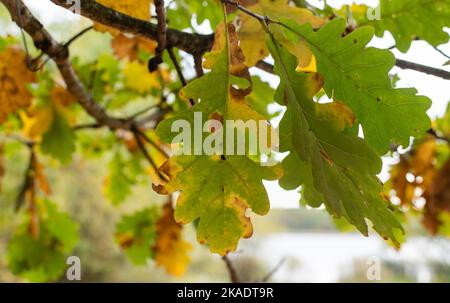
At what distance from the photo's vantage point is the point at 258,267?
4066mm

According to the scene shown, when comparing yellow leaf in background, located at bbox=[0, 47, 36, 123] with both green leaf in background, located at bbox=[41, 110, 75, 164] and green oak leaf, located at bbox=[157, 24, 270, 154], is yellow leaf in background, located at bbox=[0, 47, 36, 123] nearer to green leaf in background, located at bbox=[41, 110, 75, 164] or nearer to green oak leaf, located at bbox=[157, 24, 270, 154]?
green leaf in background, located at bbox=[41, 110, 75, 164]

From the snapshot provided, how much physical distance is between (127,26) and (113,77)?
23.6 inches

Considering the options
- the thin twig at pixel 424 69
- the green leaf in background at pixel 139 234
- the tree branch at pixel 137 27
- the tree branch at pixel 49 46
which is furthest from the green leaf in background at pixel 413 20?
the green leaf in background at pixel 139 234

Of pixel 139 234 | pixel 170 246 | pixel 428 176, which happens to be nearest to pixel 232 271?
pixel 170 246

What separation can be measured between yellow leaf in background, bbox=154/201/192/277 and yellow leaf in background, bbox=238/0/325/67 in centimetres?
64

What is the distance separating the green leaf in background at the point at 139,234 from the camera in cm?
121

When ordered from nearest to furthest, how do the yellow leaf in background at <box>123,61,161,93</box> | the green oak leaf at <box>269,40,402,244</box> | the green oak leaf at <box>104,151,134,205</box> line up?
the green oak leaf at <box>269,40,402,244</box> < the yellow leaf in background at <box>123,61,161,93</box> < the green oak leaf at <box>104,151,134,205</box>

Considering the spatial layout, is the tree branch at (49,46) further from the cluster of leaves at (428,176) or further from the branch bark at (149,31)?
the cluster of leaves at (428,176)

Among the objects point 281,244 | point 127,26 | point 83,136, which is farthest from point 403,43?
point 281,244

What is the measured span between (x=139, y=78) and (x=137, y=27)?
1.83 feet

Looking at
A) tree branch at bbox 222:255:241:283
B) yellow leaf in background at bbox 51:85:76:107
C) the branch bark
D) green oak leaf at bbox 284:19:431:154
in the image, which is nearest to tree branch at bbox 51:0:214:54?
the branch bark

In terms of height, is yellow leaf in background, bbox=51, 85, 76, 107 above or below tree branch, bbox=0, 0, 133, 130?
above

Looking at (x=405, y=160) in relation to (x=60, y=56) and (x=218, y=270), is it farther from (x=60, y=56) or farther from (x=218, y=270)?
(x=218, y=270)

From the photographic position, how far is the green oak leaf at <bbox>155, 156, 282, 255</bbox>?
442 millimetres
